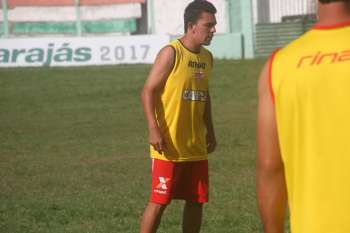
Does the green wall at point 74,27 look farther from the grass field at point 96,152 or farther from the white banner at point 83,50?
the grass field at point 96,152

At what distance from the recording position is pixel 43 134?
56.1 feet

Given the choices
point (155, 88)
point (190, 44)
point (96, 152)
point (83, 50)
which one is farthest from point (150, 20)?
point (155, 88)

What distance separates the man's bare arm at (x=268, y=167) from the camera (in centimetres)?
319

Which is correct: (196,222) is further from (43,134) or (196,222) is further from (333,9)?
(43,134)

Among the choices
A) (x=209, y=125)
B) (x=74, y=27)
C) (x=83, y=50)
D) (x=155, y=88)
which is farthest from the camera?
(x=74, y=27)

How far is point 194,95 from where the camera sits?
294 inches

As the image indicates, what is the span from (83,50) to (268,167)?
23.7m

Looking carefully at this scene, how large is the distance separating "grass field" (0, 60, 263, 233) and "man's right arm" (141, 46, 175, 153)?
1.62 metres

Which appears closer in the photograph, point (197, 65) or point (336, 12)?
point (336, 12)

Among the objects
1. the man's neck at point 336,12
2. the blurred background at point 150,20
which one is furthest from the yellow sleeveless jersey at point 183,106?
the blurred background at point 150,20

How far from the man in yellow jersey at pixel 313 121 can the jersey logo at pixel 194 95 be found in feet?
13.8

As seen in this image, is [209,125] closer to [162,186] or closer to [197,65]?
[197,65]

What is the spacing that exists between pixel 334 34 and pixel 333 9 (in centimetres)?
8

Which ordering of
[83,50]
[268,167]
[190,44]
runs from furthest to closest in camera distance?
[83,50]
[190,44]
[268,167]
